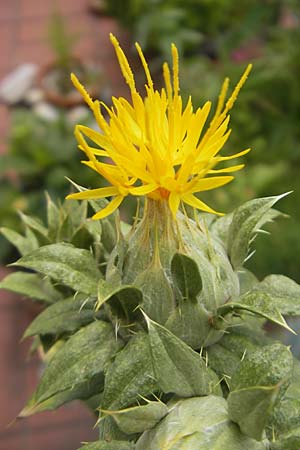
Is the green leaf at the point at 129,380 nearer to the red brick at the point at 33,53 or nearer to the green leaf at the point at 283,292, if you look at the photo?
the green leaf at the point at 283,292

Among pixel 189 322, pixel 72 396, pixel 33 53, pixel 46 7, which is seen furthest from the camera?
pixel 46 7

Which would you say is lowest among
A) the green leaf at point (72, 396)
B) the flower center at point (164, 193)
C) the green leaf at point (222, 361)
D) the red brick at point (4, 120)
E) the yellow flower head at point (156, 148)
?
the green leaf at point (72, 396)

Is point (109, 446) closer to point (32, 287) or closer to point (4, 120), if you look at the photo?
point (32, 287)

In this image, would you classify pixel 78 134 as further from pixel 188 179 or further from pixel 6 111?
pixel 6 111

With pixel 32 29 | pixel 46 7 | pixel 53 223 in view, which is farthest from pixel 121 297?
pixel 46 7

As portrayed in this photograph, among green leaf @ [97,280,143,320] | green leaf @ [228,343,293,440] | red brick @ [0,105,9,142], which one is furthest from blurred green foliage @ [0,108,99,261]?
green leaf @ [228,343,293,440]

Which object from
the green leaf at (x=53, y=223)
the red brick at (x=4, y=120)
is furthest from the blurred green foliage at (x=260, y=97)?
the green leaf at (x=53, y=223)

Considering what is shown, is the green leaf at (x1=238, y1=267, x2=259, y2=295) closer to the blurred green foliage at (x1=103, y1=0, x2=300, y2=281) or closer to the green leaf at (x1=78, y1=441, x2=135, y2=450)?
the green leaf at (x1=78, y1=441, x2=135, y2=450)
